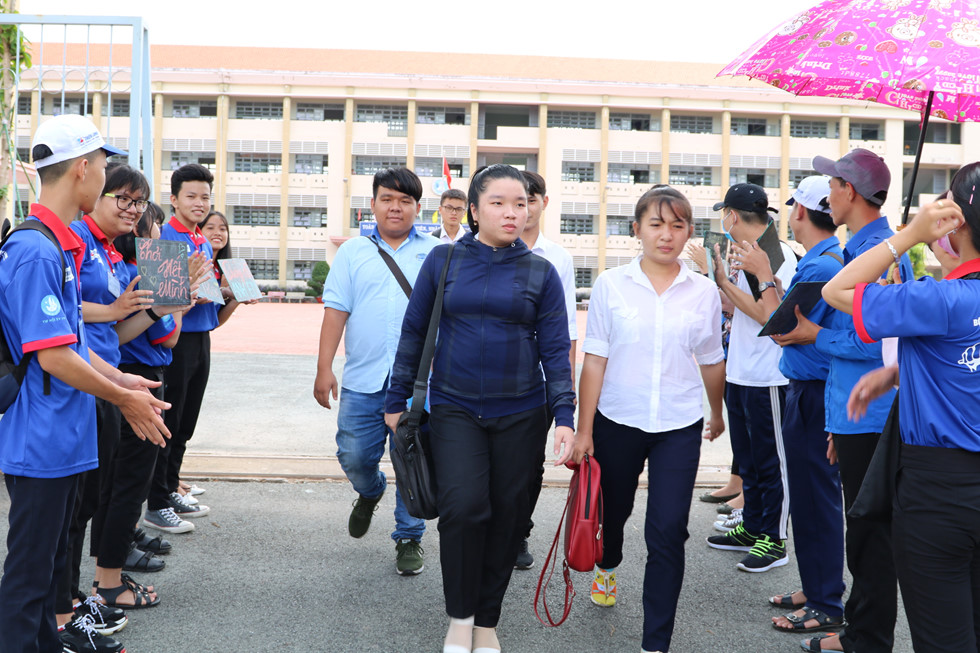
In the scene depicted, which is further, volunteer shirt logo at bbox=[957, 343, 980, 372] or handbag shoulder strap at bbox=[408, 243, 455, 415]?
handbag shoulder strap at bbox=[408, 243, 455, 415]

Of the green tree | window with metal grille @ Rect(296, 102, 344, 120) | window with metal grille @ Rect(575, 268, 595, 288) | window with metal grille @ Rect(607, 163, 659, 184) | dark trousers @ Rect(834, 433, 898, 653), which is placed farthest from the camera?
window with metal grille @ Rect(575, 268, 595, 288)

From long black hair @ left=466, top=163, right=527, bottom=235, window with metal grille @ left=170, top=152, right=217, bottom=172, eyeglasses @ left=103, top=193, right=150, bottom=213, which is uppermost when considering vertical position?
window with metal grille @ left=170, top=152, right=217, bottom=172

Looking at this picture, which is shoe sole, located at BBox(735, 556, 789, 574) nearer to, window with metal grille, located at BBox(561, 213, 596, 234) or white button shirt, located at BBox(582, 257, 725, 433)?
white button shirt, located at BBox(582, 257, 725, 433)

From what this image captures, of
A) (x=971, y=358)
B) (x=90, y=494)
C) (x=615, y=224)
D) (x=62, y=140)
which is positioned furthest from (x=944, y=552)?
(x=615, y=224)

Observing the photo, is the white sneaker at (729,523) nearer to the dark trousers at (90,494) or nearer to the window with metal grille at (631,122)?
the dark trousers at (90,494)

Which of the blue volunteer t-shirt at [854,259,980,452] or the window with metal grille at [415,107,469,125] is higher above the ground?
the window with metal grille at [415,107,469,125]

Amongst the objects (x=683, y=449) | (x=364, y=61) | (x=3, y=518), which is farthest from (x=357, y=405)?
(x=364, y=61)

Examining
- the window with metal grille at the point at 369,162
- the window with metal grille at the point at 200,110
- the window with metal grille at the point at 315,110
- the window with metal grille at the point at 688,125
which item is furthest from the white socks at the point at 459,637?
the window with metal grille at the point at 200,110

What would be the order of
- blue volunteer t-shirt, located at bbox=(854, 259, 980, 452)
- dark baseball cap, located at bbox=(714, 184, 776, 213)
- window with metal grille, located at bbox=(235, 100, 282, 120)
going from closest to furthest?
blue volunteer t-shirt, located at bbox=(854, 259, 980, 452) < dark baseball cap, located at bbox=(714, 184, 776, 213) < window with metal grille, located at bbox=(235, 100, 282, 120)

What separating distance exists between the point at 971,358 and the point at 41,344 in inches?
114

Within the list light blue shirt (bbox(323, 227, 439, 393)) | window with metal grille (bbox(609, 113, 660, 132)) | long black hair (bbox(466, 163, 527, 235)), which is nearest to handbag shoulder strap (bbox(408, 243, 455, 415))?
long black hair (bbox(466, 163, 527, 235))

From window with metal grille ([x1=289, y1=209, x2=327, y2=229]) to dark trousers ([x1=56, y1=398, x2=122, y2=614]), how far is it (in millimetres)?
48448

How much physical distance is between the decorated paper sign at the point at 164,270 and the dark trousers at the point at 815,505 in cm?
302

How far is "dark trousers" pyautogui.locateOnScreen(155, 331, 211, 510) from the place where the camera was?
4.92 m
